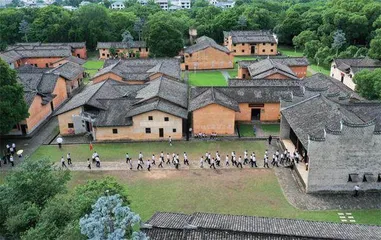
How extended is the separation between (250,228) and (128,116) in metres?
18.7

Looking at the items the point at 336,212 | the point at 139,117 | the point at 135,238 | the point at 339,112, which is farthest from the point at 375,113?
the point at 135,238

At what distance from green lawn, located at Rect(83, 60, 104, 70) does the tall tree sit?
2151 inches

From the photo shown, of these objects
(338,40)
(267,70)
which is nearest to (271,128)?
(267,70)

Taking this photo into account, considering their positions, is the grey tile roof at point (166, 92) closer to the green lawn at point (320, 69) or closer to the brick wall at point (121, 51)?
the green lawn at point (320, 69)

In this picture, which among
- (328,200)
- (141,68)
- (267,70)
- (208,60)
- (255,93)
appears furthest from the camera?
(208,60)

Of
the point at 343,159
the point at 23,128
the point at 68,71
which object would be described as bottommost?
the point at 23,128

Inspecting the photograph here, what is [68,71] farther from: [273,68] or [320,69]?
[320,69]

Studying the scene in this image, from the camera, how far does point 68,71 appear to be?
157 ft

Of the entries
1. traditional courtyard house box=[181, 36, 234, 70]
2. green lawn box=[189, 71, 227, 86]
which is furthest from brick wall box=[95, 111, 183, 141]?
traditional courtyard house box=[181, 36, 234, 70]

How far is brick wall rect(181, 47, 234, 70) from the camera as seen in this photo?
193ft

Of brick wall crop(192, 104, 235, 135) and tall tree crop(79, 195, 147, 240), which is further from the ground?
tall tree crop(79, 195, 147, 240)

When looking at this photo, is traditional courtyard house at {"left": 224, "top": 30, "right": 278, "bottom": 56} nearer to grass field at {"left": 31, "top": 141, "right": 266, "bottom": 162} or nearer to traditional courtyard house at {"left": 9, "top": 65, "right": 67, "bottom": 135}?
traditional courtyard house at {"left": 9, "top": 65, "right": 67, "bottom": 135}

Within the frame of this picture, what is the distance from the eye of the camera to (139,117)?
3228 cm

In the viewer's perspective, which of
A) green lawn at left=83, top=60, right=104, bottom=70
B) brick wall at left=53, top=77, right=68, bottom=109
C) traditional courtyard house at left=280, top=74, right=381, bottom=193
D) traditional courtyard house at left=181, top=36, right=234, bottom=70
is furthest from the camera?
green lawn at left=83, top=60, right=104, bottom=70
